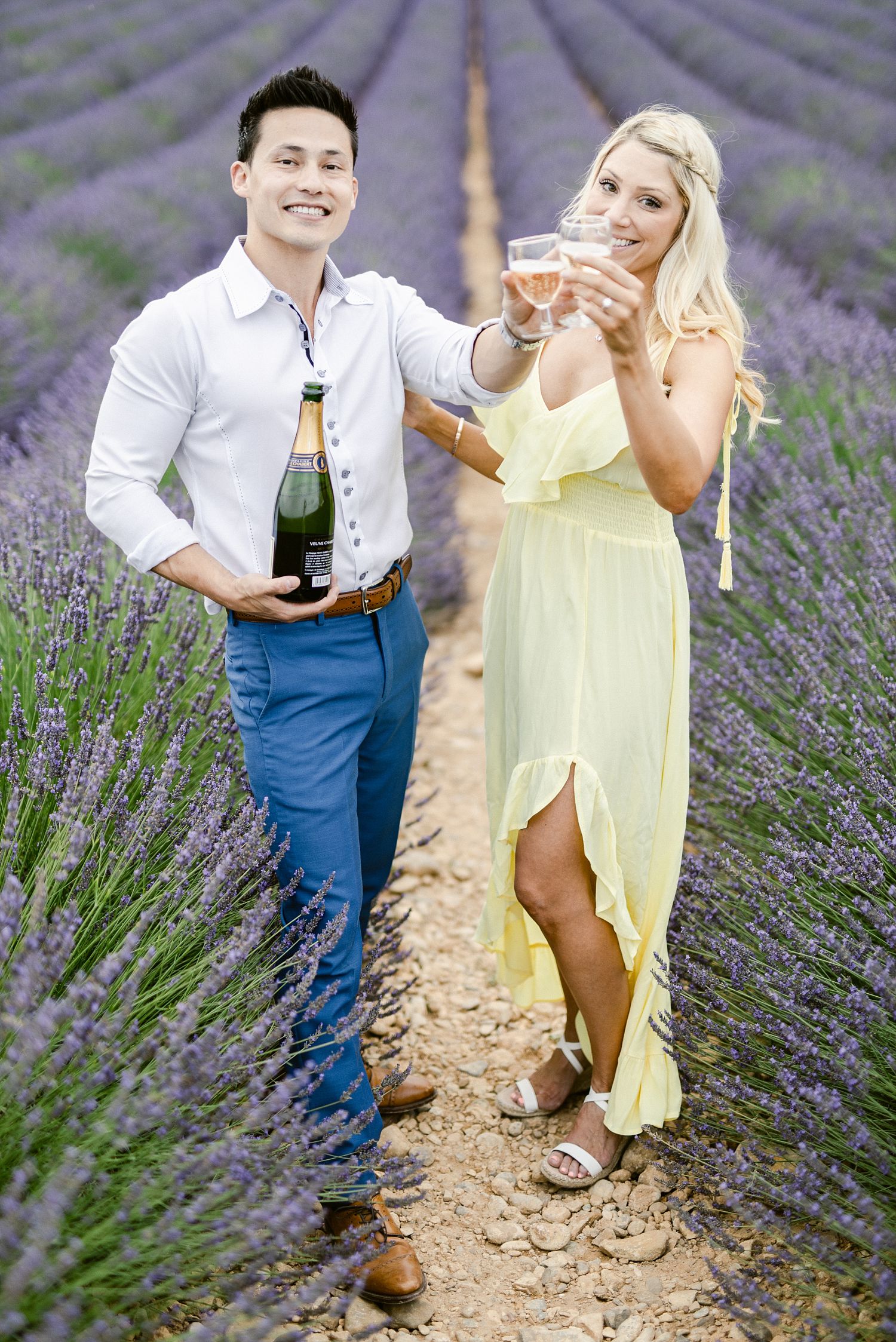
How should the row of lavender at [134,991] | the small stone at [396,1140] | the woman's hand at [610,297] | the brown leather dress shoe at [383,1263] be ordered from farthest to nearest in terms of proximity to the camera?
the small stone at [396,1140]
the brown leather dress shoe at [383,1263]
the woman's hand at [610,297]
the row of lavender at [134,991]

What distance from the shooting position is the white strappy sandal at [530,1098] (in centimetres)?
243

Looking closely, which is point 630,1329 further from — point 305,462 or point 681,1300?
point 305,462

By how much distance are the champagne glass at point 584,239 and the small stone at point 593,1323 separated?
66.9 inches

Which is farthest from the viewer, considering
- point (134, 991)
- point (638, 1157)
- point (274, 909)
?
point (638, 1157)

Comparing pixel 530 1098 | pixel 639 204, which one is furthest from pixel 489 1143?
pixel 639 204

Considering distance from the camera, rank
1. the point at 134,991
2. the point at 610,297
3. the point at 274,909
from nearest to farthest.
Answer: the point at 134,991, the point at 610,297, the point at 274,909

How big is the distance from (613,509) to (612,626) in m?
0.21

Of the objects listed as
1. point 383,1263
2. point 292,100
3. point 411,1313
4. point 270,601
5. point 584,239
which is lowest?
point 411,1313

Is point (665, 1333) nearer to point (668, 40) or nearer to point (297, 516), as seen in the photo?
point (297, 516)

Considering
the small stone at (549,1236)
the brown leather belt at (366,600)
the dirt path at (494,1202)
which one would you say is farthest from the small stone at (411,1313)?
the brown leather belt at (366,600)

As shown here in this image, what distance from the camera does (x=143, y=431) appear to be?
1839 mm

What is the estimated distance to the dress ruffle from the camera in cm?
197

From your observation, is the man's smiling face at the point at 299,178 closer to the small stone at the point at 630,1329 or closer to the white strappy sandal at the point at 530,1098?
the white strappy sandal at the point at 530,1098

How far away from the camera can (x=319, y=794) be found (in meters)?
1.92
